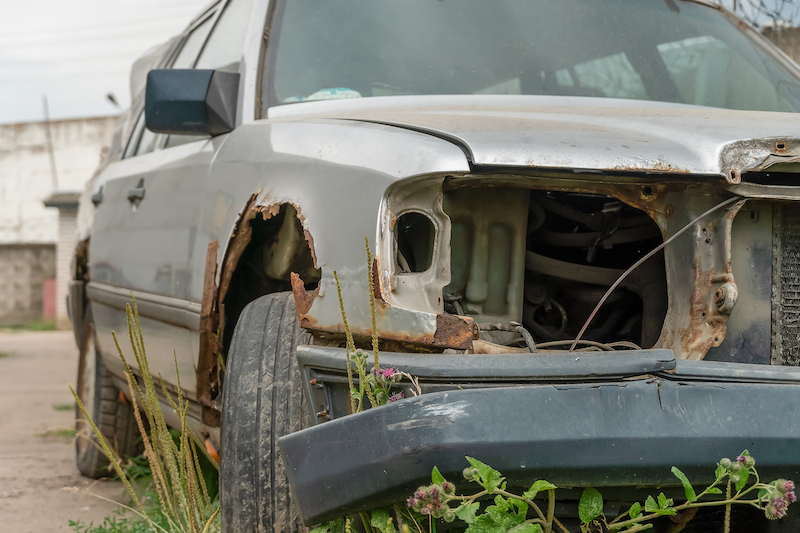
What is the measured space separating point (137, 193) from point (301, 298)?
1.69 metres

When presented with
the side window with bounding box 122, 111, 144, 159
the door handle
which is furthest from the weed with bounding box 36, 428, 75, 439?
the door handle

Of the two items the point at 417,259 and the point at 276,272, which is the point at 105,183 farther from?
the point at 417,259

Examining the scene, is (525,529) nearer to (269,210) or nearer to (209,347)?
(269,210)

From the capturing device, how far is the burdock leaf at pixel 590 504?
1374mm

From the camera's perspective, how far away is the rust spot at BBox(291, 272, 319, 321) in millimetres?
1715

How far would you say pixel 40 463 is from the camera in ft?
13.8

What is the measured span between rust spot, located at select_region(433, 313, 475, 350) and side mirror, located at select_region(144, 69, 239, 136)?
4.07ft

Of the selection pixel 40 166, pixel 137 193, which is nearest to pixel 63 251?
pixel 40 166

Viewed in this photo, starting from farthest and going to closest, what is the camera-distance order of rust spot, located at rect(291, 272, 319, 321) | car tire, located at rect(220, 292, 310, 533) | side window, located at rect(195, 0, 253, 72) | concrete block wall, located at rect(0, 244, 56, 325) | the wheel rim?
concrete block wall, located at rect(0, 244, 56, 325) → the wheel rim → side window, located at rect(195, 0, 253, 72) → car tire, located at rect(220, 292, 310, 533) → rust spot, located at rect(291, 272, 319, 321)

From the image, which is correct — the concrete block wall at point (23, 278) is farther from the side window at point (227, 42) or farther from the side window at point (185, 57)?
the side window at point (227, 42)

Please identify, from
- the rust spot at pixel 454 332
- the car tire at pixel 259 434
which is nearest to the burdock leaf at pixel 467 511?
the rust spot at pixel 454 332

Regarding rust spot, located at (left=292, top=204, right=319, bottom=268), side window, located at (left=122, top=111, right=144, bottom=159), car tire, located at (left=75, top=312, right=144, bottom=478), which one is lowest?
car tire, located at (left=75, top=312, right=144, bottom=478)

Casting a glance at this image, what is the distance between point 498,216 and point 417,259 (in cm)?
21

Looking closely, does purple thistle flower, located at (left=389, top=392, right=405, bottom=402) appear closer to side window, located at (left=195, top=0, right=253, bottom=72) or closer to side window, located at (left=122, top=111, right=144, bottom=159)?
side window, located at (left=195, top=0, right=253, bottom=72)
